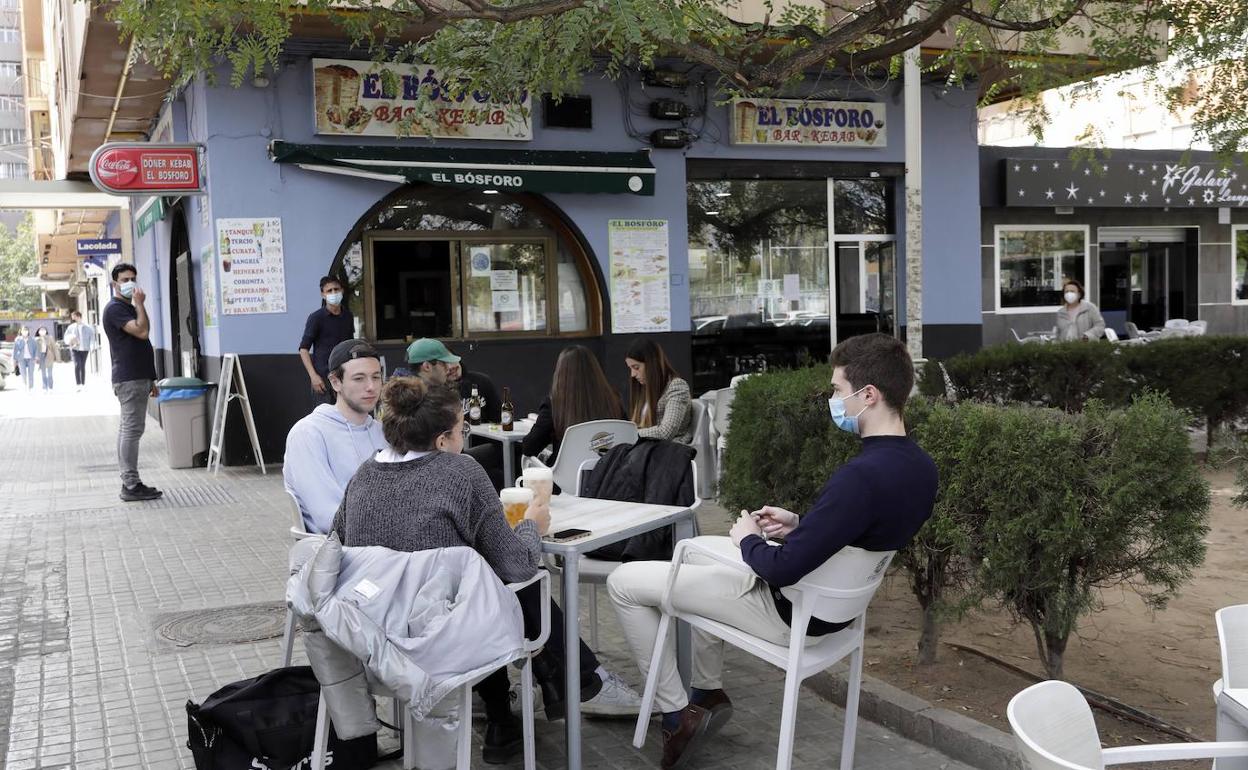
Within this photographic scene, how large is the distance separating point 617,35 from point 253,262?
6.12 meters

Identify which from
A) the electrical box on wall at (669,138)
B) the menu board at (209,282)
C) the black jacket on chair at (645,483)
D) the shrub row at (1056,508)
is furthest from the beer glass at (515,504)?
the electrical box on wall at (669,138)

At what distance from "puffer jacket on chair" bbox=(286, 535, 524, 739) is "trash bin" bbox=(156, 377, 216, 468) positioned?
8.86 m

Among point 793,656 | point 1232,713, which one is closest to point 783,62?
point 793,656

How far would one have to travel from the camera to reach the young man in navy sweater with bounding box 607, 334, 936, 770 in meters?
3.34

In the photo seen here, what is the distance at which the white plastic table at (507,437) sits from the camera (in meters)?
7.11

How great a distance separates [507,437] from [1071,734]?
5.19m

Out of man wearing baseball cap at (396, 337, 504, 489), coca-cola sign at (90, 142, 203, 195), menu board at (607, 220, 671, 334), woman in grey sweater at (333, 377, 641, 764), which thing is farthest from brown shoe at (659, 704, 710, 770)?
coca-cola sign at (90, 142, 203, 195)

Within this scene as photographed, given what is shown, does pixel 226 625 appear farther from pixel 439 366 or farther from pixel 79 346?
pixel 79 346

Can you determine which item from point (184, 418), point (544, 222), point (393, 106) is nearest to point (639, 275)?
point (544, 222)

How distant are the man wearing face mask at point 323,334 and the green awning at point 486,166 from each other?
1280 mm

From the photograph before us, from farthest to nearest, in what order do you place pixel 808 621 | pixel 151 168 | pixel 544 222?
pixel 544 222 < pixel 151 168 < pixel 808 621

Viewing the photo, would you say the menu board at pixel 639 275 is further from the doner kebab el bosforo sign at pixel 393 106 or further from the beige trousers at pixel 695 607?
the beige trousers at pixel 695 607

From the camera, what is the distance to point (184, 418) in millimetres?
11625

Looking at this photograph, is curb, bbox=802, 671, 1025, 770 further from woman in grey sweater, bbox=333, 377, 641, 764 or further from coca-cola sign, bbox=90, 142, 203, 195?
coca-cola sign, bbox=90, 142, 203, 195
